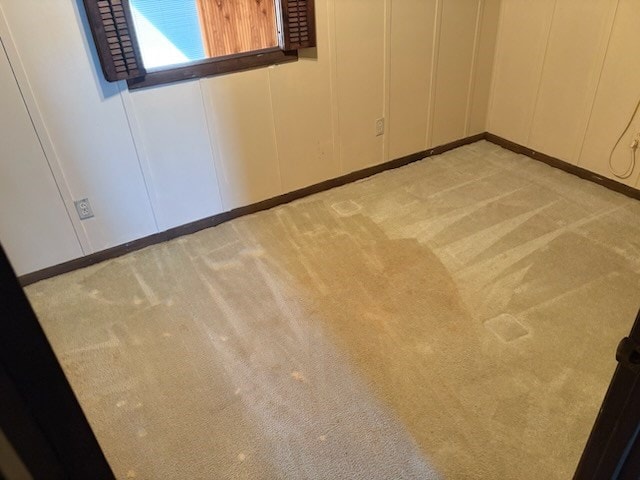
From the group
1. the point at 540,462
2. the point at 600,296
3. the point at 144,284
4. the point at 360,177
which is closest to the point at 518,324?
the point at 600,296

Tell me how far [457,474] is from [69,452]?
1251mm

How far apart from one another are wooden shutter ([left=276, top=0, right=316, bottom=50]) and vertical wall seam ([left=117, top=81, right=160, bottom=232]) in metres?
0.85

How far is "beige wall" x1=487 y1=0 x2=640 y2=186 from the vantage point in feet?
8.55

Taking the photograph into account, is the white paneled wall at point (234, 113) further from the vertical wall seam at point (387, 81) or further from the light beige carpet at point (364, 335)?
the light beige carpet at point (364, 335)

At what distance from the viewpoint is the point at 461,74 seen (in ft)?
10.7

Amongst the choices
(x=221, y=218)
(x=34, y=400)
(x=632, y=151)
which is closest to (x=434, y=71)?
(x=632, y=151)

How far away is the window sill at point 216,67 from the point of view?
7.45 feet

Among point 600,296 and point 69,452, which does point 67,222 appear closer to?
point 69,452

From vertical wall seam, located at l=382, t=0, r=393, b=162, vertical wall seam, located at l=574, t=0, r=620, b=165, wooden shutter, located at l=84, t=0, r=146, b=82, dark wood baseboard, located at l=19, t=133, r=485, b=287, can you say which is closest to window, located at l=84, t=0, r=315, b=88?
wooden shutter, located at l=84, t=0, r=146, b=82

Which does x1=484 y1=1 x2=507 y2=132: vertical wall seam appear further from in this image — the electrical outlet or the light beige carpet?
the electrical outlet

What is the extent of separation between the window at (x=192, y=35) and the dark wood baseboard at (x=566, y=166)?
5.66ft

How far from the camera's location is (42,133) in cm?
214

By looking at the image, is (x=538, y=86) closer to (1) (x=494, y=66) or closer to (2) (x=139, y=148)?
(1) (x=494, y=66)

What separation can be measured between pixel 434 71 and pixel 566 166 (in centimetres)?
107
